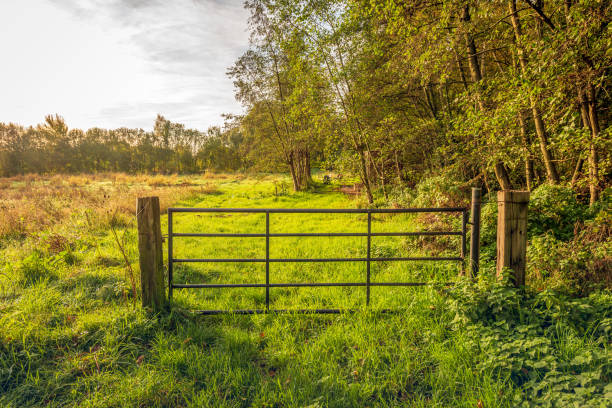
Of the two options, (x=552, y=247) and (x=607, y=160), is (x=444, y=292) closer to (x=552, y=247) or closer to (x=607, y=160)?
(x=552, y=247)

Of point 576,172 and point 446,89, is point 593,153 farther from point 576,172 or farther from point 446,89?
point 446,89

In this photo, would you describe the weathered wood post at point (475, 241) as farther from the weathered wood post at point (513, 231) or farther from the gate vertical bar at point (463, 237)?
the weathered wood post at point (513, 231)

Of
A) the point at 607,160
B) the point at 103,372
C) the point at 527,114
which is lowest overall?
the point at 103,372

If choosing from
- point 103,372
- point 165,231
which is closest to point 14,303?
point 103,372

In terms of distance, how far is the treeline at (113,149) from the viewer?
37.5m

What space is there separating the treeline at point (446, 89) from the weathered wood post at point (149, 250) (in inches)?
224

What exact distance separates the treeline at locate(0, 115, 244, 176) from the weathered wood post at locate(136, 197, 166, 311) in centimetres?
2889

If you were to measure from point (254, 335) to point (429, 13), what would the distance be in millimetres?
8159

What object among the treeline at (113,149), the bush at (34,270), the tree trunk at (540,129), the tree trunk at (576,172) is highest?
the treeline at (113,149)

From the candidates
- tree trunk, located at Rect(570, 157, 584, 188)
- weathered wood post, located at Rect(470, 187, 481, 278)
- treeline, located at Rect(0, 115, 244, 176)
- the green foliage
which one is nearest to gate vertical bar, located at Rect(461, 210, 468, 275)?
weathered wood post, located at Rect(470, 187, 481, 278)

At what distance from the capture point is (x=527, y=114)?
581 centimetres

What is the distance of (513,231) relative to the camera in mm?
3223

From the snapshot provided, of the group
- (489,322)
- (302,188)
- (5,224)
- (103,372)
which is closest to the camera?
(103,372)

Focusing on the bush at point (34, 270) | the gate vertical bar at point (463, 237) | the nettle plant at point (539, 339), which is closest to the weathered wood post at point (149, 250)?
the bush at point (34, 270)
